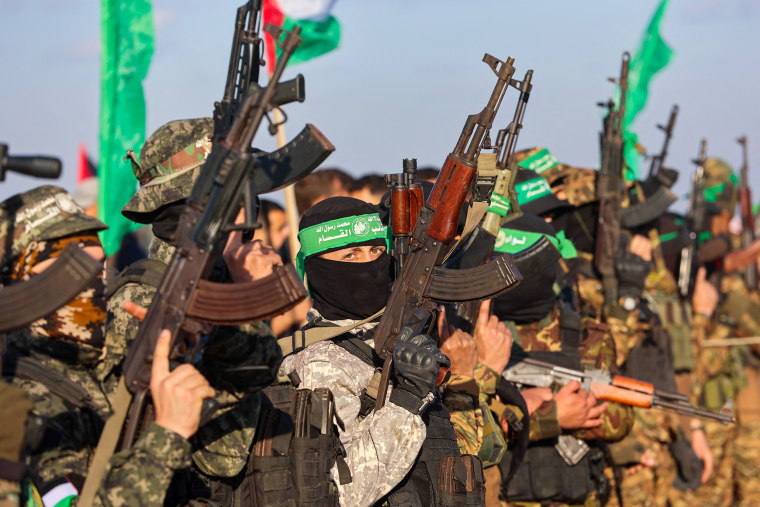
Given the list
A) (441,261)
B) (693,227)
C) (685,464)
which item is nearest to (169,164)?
(441,261)

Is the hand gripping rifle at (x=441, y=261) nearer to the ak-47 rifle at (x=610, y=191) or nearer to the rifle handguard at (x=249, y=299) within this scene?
the rifle handguard at (x=249, y=299)

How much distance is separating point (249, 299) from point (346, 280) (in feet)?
5.17

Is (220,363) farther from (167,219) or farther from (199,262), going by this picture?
(167,219)

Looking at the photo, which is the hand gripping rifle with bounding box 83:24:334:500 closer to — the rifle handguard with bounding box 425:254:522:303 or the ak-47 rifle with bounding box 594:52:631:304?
the rifle handguard with bounding box 425:254:522:303

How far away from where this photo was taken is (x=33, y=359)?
338 cm

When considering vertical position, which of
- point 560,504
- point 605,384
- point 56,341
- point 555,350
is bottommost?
point 560,504

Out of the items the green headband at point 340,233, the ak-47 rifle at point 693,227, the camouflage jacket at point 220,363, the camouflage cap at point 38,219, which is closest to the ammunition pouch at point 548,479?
the green headband at point 340,233

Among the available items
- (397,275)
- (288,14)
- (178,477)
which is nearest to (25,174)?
(178,477)

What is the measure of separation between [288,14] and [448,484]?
18.8ft

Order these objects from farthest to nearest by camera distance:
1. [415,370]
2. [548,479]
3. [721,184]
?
[721,184] → [548,479] → [415,370]

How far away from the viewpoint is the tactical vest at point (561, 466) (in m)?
6.88

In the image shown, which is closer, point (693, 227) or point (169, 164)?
point (169, 164)

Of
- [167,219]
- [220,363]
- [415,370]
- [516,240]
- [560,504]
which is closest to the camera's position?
[220,363]

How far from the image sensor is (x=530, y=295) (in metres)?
6.76
